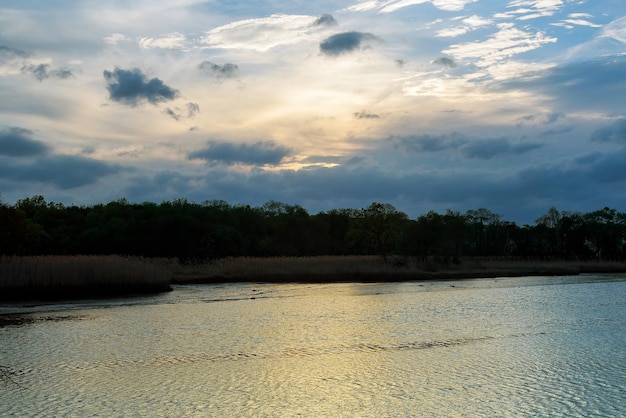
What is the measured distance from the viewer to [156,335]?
1588 cm

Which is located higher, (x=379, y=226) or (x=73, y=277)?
(x=379, y=226)

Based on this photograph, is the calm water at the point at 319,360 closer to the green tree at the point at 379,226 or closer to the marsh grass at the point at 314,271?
the marsh grass at the point at 314,271

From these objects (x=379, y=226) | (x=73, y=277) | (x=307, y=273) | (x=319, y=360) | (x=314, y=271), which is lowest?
(x=319, y=360)

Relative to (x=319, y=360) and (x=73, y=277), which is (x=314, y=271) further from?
(x=319, y=360)

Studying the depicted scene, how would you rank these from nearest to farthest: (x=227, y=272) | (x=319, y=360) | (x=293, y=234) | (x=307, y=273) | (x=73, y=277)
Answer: (x=319, y=360) < (x=73, y=277) < (x=307, y=273) < (x=227, y=272) < (x=293, y=234)

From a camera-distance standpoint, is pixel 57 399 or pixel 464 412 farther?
pixel 57 399

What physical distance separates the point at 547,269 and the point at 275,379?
1722 inches

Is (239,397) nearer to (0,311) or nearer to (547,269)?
(0,311)

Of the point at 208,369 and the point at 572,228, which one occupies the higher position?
the point at 572,228

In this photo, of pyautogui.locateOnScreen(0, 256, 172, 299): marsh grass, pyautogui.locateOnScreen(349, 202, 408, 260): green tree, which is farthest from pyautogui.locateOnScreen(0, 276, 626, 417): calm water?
pyautogui.locateOnScreen(349, 202, 408, 260): green tree

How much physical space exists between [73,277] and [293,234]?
2074 inches

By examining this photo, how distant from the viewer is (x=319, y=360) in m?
12.3

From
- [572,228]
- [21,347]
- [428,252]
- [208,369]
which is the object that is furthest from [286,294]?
A: [572,228]

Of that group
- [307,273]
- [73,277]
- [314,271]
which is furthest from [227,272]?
[73,277]
